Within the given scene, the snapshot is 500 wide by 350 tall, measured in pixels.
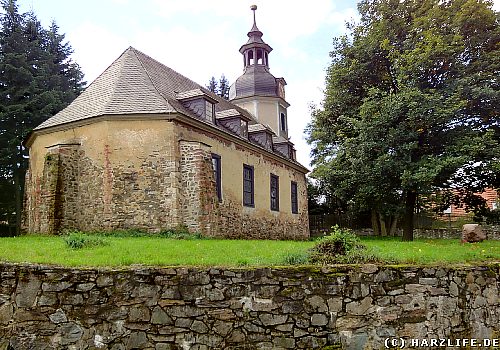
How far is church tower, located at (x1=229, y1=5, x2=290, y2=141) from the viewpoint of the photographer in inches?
1300

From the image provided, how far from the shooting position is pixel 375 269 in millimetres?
7336

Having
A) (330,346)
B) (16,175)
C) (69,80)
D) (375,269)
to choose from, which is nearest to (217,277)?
(330,346)

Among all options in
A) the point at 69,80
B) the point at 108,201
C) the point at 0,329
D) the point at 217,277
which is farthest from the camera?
Answer: the point at 69,80

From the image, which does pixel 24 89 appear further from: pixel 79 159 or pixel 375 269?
pixel 375 269

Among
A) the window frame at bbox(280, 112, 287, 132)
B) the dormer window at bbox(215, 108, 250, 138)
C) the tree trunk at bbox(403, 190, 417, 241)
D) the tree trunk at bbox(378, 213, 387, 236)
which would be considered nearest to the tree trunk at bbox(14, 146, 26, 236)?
the dormer window at bbox(215, 108, 250, 138)

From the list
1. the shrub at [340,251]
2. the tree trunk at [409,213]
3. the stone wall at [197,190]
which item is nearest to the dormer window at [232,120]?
the stone wall at [197,190]

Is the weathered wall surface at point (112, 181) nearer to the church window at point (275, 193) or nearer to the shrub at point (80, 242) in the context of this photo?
the shrub at point (80, 242)

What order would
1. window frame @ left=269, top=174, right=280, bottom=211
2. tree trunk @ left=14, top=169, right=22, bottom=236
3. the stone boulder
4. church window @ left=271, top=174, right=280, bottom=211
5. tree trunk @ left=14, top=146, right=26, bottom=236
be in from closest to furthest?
1. the stone boulder
2. window frame @ left=269, top=174, right=280, bottom=211
3. church window @ left=271, top=174, right=280, bottom=211
4. tree trunk @ left=14, top=169, right=22, bottom=236
5. tree trunk @ left=14, top=146, right=26, bottom=236

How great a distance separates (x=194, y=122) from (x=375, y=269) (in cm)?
1226

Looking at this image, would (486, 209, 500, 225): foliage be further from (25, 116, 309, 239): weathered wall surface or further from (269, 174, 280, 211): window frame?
(25, 116, 309, 239): weathered wall surface

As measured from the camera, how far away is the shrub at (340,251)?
784cm

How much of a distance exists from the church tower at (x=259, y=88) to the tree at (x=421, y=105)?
1108 centimetres

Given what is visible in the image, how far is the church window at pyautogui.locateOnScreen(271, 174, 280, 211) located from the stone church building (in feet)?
11.1

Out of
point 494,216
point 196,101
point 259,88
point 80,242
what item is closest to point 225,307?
point 80,242
